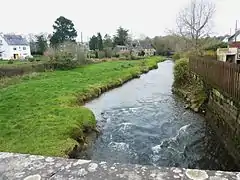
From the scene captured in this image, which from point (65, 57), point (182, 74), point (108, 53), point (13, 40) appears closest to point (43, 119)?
point (182, 74)

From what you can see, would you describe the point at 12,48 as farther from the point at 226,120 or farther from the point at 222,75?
the point at 226,120

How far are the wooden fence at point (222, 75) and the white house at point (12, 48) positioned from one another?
57535 millimetres

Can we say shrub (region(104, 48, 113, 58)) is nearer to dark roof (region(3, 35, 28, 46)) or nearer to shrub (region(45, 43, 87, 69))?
shrub (region(45, 43, 87, 69))

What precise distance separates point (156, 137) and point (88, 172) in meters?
8.43

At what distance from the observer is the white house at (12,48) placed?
211 feet

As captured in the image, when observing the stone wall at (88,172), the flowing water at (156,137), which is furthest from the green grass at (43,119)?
the stone wall at (88,172)

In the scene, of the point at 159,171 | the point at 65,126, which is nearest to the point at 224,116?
the point at 65,126

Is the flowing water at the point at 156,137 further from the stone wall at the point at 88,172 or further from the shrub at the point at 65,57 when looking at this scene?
the shrub at the point at 65,57

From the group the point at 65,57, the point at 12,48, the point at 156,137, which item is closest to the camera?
the point at 156,137

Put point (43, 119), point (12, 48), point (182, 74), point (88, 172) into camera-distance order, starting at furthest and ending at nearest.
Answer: point (12, 48), point (182, 74), point (43, 119), point (88, 172)

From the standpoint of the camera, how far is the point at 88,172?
5.03ft

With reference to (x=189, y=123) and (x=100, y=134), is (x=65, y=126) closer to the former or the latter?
(x=100, y=134)

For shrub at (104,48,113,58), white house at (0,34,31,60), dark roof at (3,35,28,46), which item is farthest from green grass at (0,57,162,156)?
dark roof at (3,35,28,46)

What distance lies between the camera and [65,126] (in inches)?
386
